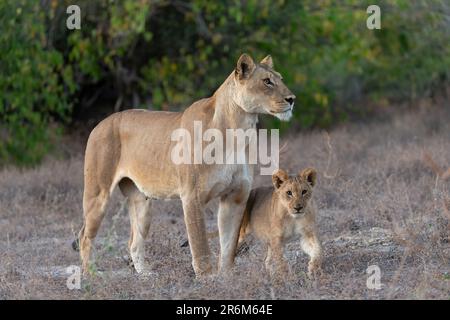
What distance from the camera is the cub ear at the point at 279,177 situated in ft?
23.4

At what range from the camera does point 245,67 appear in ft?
23.0

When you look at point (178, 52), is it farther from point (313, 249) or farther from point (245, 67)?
point (313, 249)

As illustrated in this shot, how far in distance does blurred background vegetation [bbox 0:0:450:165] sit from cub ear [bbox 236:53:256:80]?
242 inches

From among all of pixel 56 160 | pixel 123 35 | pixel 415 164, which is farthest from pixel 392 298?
pixel 123 35

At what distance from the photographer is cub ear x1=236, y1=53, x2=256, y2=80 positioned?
6965 mm

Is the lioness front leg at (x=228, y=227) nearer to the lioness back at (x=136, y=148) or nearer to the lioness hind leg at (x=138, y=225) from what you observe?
the lioness back at (x=136, y=148)

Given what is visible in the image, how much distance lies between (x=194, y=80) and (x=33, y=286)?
9600 mm

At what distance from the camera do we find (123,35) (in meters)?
14.3

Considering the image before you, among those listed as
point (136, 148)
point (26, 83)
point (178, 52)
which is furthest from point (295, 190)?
point (178, 52)

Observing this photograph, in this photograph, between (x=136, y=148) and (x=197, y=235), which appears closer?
(x=197, y=235)

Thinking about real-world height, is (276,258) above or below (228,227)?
below

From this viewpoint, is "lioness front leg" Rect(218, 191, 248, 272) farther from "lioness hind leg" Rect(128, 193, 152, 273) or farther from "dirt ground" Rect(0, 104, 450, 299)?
"lioness hind leg" Rect(128, 193, 152, 273)

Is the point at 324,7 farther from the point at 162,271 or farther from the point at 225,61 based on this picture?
the point at 162,271

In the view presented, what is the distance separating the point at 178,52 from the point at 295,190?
362 inches
